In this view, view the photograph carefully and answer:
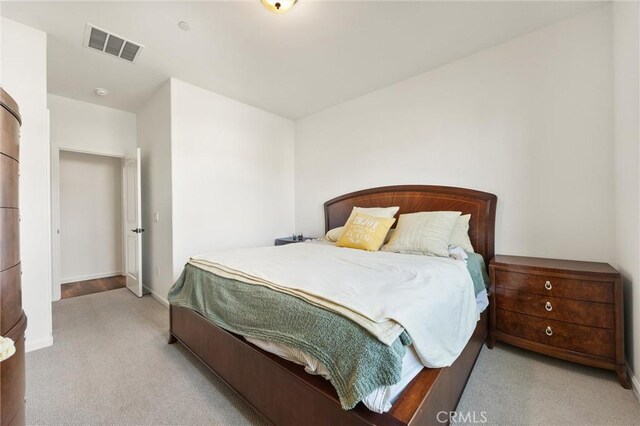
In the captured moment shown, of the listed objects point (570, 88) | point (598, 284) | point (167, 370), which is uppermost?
point (570, 88)

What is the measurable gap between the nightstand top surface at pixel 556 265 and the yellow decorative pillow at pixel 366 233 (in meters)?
0.93

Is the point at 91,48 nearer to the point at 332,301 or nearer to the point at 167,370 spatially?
the point at 167,370

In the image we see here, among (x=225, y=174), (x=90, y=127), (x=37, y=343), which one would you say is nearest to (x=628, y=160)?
(x=225, y=174)

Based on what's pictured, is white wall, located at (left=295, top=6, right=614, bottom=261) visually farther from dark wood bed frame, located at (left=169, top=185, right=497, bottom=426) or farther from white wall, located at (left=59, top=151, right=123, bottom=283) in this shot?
white wall, located at (left=59, top=151, right=123, bottom=283)

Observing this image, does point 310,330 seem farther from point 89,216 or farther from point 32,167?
point 89,216

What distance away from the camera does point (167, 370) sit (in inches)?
73.9

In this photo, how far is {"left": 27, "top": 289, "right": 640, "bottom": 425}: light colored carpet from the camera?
4.73 ft

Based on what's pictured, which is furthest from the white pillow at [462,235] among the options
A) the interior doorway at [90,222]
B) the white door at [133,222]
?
the interior doorway at [90,222]

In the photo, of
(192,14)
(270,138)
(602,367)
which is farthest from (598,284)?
(270,138)

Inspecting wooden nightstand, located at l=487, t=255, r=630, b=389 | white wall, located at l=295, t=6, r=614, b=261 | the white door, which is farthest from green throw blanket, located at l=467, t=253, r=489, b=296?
the white door

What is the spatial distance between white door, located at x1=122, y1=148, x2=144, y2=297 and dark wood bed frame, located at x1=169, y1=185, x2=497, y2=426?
173 cm

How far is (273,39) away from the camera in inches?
92.9

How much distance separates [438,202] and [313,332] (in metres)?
2.19

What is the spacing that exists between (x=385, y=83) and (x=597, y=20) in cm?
177
